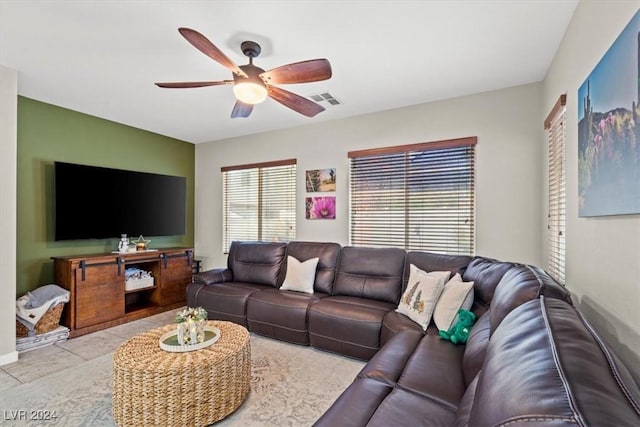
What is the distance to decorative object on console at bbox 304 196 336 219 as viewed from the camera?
4.07m

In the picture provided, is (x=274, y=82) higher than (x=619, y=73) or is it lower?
higher

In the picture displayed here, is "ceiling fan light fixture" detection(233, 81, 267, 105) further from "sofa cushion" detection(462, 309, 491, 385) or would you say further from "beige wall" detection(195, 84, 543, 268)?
"sofa cushion" detection(462, 309, 491, 385)

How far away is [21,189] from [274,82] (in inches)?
126

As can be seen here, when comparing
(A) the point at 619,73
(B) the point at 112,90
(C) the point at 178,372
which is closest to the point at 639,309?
(A) the point at 619,73

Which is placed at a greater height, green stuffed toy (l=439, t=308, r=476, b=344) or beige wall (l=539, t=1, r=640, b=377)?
beige wall (l=539, t=1, r=640, b=377)

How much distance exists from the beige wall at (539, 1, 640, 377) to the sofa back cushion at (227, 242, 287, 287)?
2.80 m

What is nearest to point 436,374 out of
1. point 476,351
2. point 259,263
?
point 476,351

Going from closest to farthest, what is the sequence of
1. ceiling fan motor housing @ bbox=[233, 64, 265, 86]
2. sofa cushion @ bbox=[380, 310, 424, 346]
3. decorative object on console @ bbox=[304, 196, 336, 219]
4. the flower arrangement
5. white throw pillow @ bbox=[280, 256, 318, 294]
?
the flower arrangement
ceiling fan motor housing @ bbox=[233, 64, 265, 86]
sofa cushion @ bbox=[380, 310, 424, 346]
white throw pillow @ bbox=[280, 256, 318, 294]
decorative object on console @ bbox=[304, 196, 336, 219]

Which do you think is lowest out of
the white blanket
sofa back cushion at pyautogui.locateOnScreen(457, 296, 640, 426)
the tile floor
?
the tile floor

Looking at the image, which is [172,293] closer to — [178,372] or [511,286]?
[178,372]

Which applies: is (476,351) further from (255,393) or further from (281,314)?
(281,314)

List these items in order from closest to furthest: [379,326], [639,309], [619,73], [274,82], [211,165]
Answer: [639,309]
[619,73]
[274,82]
[379,326]
[211,165]

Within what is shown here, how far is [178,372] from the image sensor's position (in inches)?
66.4

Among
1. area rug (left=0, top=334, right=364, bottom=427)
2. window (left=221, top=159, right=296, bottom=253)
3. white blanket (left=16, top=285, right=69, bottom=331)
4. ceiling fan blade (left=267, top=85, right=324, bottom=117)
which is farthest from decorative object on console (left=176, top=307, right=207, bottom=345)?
window (left=221, top=159, right=296, bottom=253)
